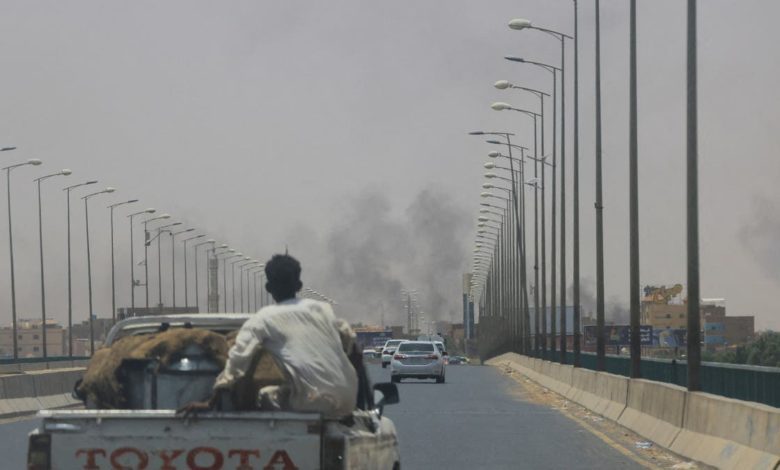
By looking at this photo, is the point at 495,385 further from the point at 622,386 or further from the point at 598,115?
the point at 622,386

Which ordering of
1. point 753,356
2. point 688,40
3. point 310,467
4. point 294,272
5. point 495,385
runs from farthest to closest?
point 753,356, point 495,385, point 688,40, point 294,272, point 310,467

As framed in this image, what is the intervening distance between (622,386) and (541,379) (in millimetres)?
27442

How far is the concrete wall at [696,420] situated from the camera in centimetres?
1764

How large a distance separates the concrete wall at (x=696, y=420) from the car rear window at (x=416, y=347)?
82.6ft

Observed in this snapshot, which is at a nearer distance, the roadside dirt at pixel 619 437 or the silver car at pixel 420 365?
the roadside dirt at pixel 619 437

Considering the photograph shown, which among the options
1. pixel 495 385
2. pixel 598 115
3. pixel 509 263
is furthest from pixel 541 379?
pixel 509 263

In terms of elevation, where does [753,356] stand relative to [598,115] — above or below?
below

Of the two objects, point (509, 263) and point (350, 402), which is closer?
point (350, 402)

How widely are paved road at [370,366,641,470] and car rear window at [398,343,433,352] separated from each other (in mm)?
18314

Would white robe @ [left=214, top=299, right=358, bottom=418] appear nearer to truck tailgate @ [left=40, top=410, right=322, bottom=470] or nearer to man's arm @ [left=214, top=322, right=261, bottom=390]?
man's arm @ [left=214, top=322, right=261, bottom=390]

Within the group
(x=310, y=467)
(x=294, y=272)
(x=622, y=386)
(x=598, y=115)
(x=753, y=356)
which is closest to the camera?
(x=310, y=467)

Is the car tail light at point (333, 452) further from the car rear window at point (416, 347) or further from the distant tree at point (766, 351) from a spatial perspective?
the distant tree at point (766, 351)

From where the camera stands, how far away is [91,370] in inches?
447

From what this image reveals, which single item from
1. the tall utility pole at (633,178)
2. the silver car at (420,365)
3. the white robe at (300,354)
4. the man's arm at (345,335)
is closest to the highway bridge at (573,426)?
the tall utility pole at (633,178)
